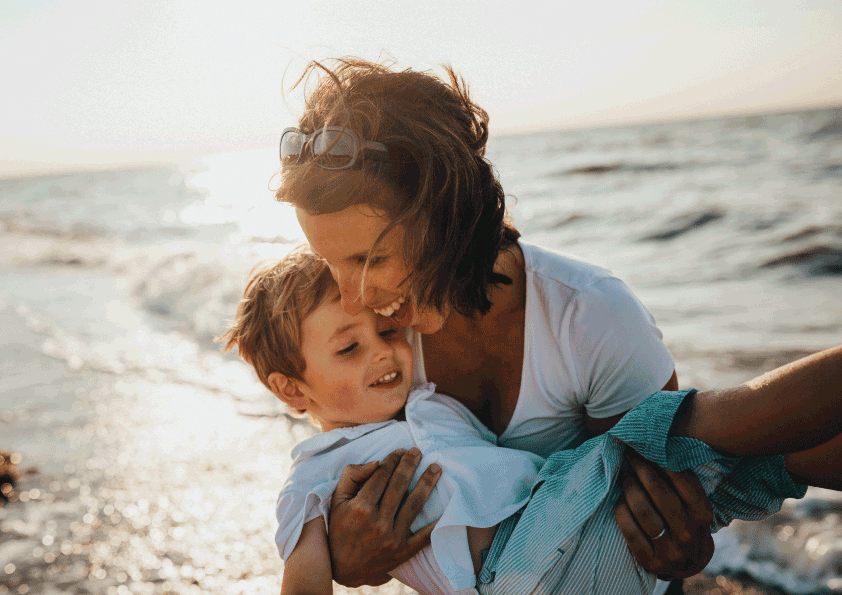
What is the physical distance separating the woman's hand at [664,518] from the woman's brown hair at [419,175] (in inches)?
30.2

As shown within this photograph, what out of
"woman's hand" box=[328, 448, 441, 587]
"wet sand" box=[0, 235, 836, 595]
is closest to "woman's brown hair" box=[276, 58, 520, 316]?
"woman's hand" box=[328, 448, 441, 587]

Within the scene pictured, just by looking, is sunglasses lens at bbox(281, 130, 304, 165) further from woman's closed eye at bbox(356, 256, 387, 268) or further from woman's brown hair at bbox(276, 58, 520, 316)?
woman's closed eye at bbox(356, 256, 387, 268)

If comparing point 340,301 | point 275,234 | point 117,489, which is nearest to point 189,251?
point 275,234

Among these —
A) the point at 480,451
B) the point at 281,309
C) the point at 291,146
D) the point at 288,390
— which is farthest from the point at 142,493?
the point at 291,146

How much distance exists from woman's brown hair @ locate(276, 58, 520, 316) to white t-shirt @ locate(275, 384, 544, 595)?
0.44 meters

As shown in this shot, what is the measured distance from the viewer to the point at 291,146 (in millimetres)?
1929

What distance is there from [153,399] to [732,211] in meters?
9.51

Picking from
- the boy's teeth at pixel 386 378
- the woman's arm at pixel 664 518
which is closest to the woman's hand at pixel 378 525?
the boy's teeth at pixel 386 378

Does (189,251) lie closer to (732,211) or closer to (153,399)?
(153,399)

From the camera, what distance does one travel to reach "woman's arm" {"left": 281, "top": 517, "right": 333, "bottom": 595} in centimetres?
182

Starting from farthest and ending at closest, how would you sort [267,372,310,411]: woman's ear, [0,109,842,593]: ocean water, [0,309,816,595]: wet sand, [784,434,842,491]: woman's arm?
[0,109,842,593]: ocean water, [0,309,816,595]: wet sand, [267,372,310,411]: woman's ear, [784,434,842,491]: woman's arm

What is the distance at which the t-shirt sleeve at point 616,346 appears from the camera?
1967 millimetres

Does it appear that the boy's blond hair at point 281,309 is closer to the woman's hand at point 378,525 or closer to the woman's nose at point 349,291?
the woman's nose at point 349,291

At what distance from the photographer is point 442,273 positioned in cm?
192
